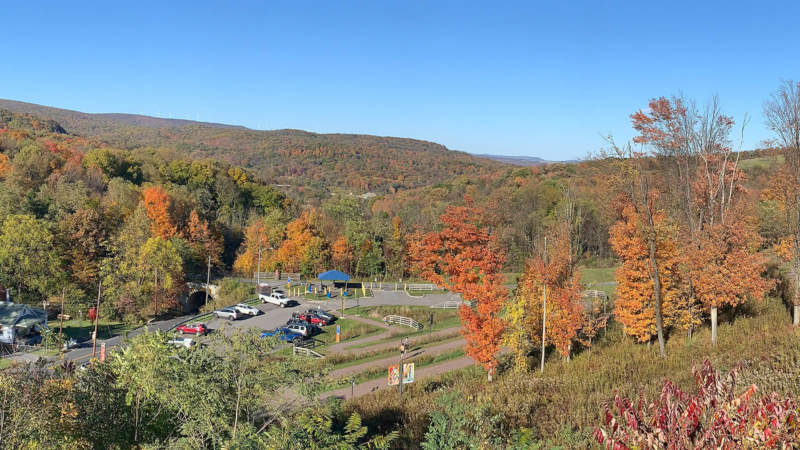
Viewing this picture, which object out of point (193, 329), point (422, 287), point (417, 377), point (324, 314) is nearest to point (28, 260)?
point (193, 329)

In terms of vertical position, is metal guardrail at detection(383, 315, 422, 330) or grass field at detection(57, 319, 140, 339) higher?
metal guardrail at detection(383, 315, 422, 330)

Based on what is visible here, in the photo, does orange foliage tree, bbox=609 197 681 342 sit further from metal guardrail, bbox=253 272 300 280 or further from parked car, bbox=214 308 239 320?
metal guardrail, bbox=253 272 300 280

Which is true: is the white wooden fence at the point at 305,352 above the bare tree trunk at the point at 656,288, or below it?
below

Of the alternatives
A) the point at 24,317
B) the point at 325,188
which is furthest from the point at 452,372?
the point at 325,188

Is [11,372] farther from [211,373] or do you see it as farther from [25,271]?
[25,271]

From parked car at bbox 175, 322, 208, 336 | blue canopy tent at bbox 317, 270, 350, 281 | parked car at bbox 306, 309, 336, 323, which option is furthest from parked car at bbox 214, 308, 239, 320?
blue canopy tent at bbox 317, 270, 350, 281

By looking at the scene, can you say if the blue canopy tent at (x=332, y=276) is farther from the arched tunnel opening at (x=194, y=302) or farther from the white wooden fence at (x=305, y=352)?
the white wooden fence at (x=305, y=352)

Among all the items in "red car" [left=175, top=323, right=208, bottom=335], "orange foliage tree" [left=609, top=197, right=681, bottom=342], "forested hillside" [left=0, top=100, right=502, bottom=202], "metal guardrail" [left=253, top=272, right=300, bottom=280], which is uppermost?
"forested hillside" [left=0, top=100, right=502, bottom=202]

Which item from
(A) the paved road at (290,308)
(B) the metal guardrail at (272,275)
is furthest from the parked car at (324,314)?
(B) the metal guardrail at (272,275)
